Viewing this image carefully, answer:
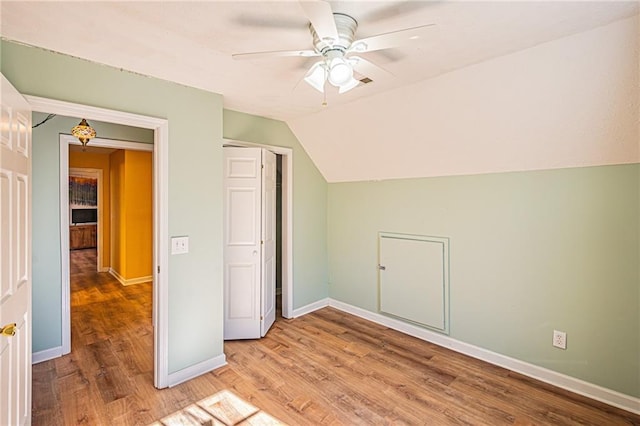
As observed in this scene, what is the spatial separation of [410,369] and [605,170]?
208cm

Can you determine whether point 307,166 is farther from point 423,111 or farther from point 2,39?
point 2,39

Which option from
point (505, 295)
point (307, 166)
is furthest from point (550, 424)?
point (307, 166)

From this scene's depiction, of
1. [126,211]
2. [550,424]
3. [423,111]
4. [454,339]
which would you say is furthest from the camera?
[126,211]

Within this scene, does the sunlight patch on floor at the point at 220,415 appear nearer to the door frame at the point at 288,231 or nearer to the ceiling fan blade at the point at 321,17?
the door frame at the point at 288,231

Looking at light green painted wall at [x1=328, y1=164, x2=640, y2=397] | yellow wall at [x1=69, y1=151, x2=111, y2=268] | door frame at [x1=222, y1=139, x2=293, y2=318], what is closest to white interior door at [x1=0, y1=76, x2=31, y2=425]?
door frame at [x1=222, y1=139, x2=293, y2=318]

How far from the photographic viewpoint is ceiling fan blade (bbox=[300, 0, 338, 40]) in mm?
1157

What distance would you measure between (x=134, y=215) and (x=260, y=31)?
486cm

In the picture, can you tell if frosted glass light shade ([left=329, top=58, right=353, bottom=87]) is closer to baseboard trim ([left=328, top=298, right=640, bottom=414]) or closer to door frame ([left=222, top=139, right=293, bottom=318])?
door frame ([left=222, top=139, right=293, bottom=318])

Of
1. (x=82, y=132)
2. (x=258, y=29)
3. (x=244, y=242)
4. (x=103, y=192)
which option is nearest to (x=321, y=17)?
(x=258, y=29)

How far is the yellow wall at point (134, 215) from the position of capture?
5332mm

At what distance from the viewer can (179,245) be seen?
8.03 ft

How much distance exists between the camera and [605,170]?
2.16 m

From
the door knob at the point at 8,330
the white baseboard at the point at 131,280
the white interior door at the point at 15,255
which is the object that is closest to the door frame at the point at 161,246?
the white interior door at the point at 15,255

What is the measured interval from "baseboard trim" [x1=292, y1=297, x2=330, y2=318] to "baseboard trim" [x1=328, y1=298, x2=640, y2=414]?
0.65 metres
